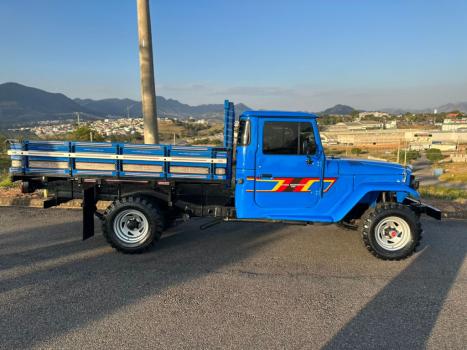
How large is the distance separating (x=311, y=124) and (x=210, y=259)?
2556mm

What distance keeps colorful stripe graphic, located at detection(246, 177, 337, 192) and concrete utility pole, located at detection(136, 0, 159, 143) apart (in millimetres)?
4644

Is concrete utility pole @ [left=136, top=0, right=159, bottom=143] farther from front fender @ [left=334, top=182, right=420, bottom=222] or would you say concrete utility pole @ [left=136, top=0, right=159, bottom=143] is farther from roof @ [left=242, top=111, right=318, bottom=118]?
front fender @ [left=334, top=182, right=420, bottom=222]

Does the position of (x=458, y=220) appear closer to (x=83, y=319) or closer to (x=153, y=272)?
(x=153, y=272)

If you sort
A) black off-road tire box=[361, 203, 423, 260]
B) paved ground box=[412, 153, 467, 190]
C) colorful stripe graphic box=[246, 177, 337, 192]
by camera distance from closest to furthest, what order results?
1. black off-road tire box=[361, 203, 423, 260]
2. colorful stripe graphic box=[246, 177, 337, 192]
3. paved ground box=[412, 153, 467, 190]

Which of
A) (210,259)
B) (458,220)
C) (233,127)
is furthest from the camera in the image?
(458,220)

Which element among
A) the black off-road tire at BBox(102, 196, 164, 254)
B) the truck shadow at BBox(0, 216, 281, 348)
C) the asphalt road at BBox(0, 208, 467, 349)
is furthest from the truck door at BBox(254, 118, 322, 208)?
the black off-road tire at BBox(102, 196, 164, 254)

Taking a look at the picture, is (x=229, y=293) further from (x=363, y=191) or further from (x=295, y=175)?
(x=363, y=191)

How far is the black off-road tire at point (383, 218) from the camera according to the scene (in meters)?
5.05

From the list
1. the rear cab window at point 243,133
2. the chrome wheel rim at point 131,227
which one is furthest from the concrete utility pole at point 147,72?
the rear cab window at point 243,133

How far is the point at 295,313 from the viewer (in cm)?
356

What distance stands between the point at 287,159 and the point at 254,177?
0.57 meters

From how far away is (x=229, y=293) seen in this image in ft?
13.0

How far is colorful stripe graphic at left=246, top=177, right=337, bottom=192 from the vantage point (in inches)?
203

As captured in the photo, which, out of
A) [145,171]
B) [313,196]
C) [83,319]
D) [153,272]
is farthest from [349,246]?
[83,319]
